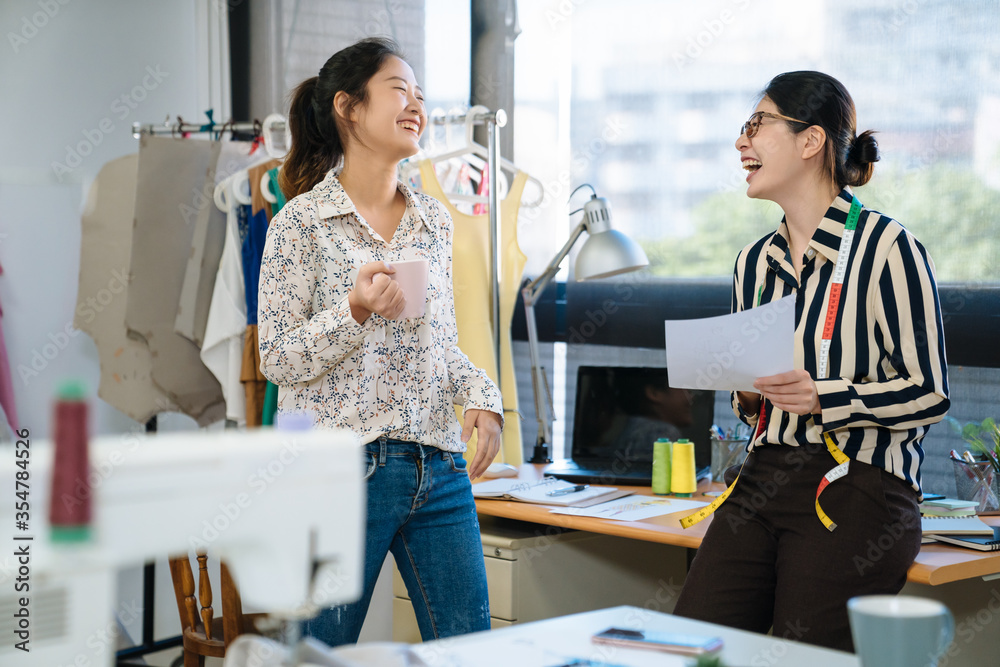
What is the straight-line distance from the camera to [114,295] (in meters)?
2.87

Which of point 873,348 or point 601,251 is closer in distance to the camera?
point 873,348

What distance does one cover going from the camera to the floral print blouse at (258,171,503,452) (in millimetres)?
1549

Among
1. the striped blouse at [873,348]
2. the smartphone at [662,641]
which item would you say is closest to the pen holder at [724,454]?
the striped blouse at [873,348]

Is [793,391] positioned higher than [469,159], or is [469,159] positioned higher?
[469,159]

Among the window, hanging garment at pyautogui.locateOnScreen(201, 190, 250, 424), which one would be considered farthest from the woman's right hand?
hanging garment at pyautogui.locateOnScreen(201, 190, 250, 424)

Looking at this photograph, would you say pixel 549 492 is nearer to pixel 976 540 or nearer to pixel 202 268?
pixel 976 540

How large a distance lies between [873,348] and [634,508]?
2.62 feet

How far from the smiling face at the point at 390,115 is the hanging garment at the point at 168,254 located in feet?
4.12

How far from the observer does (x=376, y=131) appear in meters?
1.69

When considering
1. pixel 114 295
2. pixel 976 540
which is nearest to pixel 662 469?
pixel 976 540

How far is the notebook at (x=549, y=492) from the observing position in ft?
7.33

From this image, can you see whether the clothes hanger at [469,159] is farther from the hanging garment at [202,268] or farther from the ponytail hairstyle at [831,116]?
the ponytail hairstyle at [831,116]

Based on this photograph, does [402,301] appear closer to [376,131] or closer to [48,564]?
[376,131]

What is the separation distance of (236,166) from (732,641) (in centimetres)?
225
